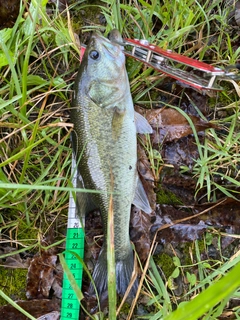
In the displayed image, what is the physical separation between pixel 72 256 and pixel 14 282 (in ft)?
1.78

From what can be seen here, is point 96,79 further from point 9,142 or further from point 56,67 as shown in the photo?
point 9,142

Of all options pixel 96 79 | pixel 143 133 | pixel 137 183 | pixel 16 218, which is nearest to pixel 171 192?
pixel 137 183

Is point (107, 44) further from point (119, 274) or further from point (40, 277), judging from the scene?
point (40, 277)

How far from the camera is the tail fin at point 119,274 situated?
8.96 ft

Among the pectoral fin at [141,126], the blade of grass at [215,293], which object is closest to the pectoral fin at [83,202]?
the pectoral fin at [141,126]

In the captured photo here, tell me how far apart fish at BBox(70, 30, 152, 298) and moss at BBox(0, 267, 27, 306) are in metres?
0.72

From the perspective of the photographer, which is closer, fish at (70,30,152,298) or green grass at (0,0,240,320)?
fish at (70,30,152,298)

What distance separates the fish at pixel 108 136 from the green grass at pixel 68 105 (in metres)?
0.24

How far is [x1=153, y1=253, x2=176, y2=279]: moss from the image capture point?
2859mm


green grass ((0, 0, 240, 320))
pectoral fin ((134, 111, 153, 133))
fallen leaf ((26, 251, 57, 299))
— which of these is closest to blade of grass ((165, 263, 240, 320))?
green grass ((0, 0, 240, 320))

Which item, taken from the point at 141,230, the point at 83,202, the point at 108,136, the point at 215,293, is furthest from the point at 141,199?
the point at 215,293

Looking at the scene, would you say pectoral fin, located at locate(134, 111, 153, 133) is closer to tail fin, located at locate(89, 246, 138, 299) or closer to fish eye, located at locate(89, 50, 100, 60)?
fish eye, located at locate(89, 50, 100, 60)

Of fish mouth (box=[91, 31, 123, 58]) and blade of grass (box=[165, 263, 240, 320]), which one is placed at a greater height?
fish mouth (box=[91, 31, 123, 58])

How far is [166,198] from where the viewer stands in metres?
2.94
